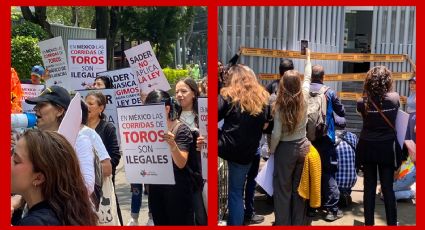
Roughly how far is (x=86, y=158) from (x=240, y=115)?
180 cm

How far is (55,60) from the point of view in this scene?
22.9 ft

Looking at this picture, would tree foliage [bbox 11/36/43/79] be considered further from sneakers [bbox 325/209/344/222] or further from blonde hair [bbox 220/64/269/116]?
sneakers [bbox 325/209/344/222]

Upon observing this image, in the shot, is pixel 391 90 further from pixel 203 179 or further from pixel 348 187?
pixel 203 179

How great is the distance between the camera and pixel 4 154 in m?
2.79

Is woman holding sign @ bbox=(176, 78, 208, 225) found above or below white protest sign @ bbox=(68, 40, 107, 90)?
below

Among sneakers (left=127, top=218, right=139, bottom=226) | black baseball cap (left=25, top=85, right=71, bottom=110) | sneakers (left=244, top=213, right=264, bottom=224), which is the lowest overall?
sneakers (left=127, top=218, right=139, bottom=226)

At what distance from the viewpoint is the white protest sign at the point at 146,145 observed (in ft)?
12.2

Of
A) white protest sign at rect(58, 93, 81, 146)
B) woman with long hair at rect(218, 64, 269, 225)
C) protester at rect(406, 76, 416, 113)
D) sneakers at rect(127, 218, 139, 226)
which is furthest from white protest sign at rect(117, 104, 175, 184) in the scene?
protester at rect(406, 76, 416, 113)

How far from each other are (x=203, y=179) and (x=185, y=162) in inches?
21.0

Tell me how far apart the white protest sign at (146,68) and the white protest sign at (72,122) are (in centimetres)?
340

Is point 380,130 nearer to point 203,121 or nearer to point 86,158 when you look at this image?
point 203,121

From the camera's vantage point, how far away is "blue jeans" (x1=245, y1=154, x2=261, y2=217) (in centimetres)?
506

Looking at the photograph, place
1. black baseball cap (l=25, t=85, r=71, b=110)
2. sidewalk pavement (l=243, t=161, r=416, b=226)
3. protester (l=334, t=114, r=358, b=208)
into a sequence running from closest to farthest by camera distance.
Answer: black baseball cap (l=25, t=85, r=71, b=110) → sidewalk pavement (l=243, t=161, r=416, b=226) → protester (l=334, t=114, r=358, b=208)

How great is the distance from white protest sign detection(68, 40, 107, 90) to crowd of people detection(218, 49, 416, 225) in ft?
7.60
